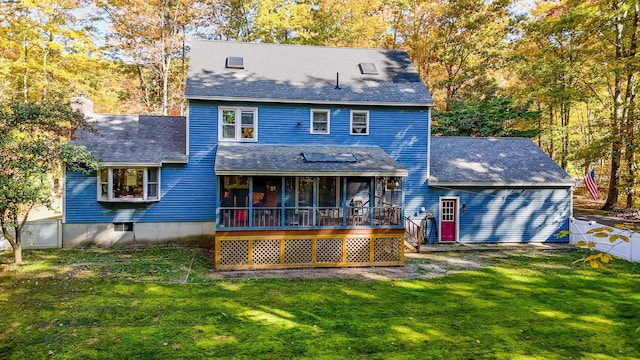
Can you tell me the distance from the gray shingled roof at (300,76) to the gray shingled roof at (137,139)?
8.14 feet

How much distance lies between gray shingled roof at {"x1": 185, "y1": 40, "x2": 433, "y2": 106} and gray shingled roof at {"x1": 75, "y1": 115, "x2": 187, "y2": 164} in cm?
248

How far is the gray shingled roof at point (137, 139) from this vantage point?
14758 millimetres

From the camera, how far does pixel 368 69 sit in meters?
17.7

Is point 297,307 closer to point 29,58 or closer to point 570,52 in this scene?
point 29,58

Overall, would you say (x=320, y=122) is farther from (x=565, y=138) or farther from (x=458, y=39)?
(x=565, y=138)

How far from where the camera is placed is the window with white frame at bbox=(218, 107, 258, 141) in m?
15.4

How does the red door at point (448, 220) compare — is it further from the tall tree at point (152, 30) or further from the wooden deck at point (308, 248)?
the tall tree at point (152, 30)

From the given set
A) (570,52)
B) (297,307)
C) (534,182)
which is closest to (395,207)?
(297,307)

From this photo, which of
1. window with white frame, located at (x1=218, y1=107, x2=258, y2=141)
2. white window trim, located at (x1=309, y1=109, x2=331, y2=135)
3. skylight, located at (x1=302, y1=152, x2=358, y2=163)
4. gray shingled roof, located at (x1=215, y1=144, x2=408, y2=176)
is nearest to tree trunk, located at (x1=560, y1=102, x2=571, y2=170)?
gray shingled roof, located at (x1=215, y1=144, x2=408, y2=176)

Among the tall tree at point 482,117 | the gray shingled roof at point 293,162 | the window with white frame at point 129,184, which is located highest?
the tall tree at point 482,117

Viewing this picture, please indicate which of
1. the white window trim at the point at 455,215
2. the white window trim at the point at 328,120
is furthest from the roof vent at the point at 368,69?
the white window trim at the point at 455,215

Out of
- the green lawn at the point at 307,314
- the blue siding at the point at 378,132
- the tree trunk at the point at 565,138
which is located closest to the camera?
the green lawn at the point at 307,314

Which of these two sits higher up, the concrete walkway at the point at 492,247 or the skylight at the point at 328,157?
the skylight at the point at 328,157

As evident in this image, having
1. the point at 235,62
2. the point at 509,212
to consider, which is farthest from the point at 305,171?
the point at 509,212
